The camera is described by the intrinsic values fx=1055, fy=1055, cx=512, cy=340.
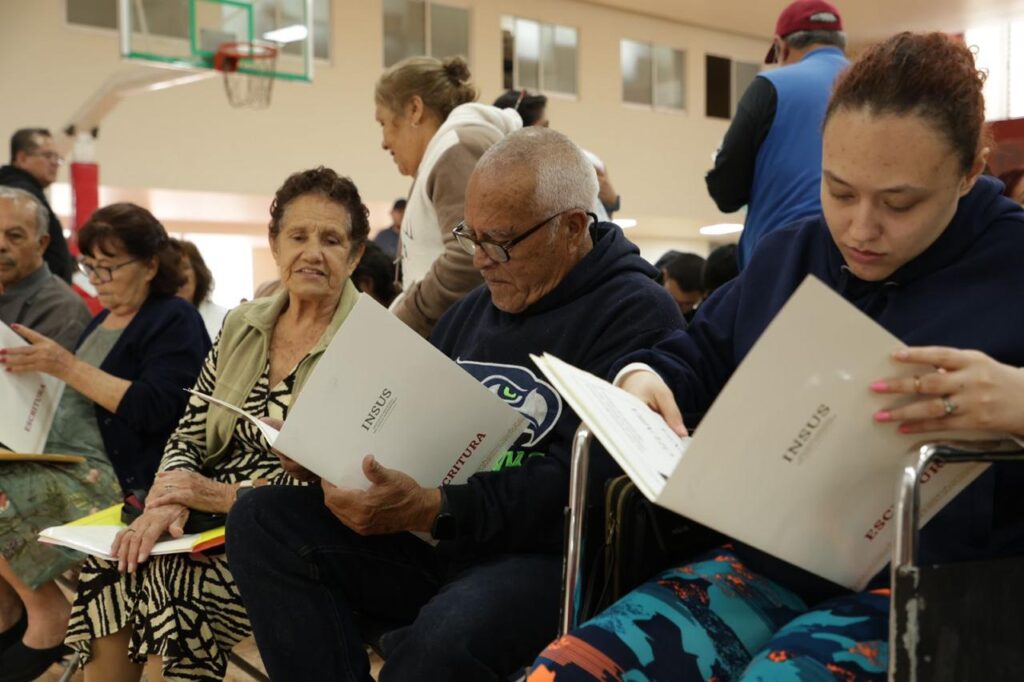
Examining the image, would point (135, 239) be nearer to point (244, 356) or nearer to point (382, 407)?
point (244, 356)

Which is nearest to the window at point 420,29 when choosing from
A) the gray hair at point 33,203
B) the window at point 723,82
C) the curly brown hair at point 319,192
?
the window at point 723,82

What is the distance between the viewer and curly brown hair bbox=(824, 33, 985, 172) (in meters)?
1.25

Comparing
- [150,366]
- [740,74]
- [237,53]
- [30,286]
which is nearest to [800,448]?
[150,366]

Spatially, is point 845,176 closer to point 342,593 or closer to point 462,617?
point 462,617

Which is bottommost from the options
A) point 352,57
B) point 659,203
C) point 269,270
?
point 269,270

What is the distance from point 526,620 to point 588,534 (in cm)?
16

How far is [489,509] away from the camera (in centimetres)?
167

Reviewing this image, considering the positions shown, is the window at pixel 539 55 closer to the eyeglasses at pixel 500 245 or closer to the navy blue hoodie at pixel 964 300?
the eyeglasses at pixel 500 245

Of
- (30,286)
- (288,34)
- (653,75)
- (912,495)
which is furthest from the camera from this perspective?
(653,75)

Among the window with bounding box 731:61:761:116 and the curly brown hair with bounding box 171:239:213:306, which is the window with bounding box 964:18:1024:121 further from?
the curly brown hair with bounding box 171:239:213:306

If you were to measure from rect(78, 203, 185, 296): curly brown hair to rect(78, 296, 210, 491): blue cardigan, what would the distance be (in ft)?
0.24

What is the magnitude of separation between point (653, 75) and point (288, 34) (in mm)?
5871

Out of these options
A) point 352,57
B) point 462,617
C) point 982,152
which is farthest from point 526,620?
point 352,57

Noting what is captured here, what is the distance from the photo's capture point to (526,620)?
158 cm
